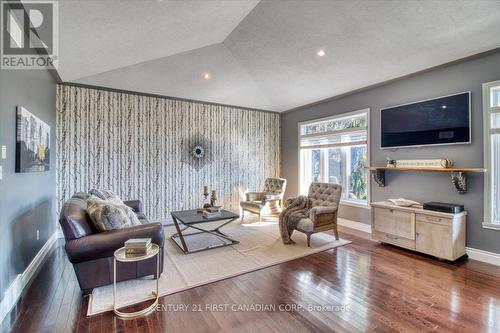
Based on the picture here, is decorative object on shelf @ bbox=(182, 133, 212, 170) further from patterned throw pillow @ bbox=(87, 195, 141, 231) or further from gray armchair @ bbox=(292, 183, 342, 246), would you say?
patterned throw pillow @ bbox=(87, 195, 141, 231)

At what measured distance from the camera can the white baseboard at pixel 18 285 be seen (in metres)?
2.11

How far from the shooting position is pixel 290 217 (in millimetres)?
4047

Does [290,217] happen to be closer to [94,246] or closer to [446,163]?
[446,163]

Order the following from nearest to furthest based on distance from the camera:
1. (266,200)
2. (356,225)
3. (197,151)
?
(356,225), (266,200), (197,151)

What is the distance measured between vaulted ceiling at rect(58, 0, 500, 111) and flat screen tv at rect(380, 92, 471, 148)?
592mm

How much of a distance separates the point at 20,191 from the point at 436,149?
18.2 feet

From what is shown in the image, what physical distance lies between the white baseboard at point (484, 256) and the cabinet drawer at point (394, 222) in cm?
73

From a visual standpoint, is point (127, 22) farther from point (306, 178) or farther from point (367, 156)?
point (306, 178)

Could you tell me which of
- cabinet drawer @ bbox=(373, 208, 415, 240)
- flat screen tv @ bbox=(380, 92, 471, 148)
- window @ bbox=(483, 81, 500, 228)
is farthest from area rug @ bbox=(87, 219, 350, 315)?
flat screen tv @ bbox=(380, 92, 471, 148)

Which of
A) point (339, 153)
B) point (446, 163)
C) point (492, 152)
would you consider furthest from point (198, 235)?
point (492, 152)

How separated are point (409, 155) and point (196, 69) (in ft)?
14.0

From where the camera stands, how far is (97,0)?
224 cm

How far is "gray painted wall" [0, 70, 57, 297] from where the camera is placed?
7.30 feet

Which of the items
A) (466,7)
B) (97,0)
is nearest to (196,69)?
(97,0)
